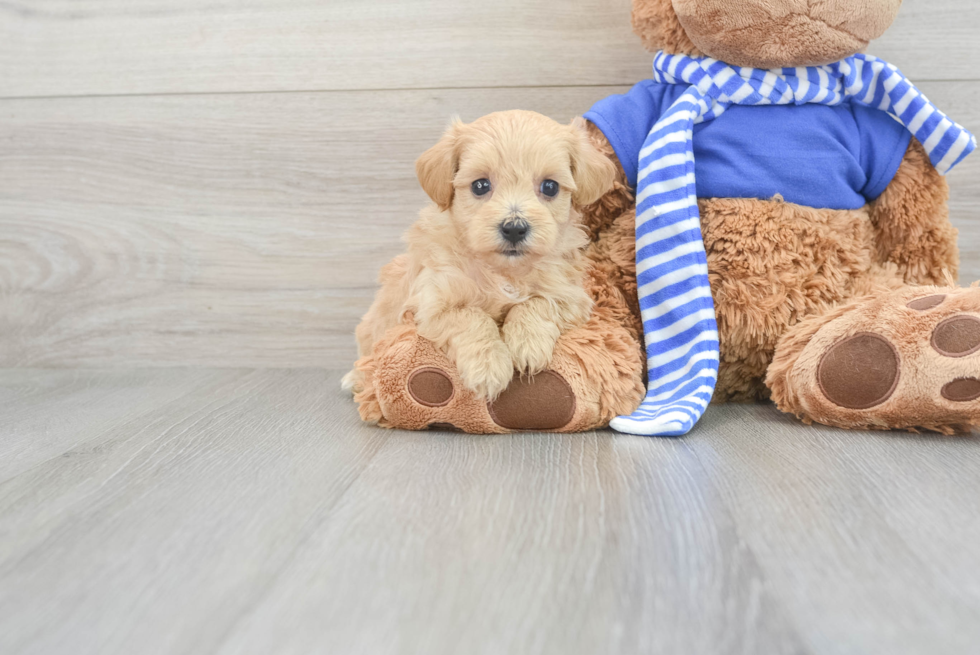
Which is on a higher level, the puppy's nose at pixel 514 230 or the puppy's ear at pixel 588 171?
the puppy's ear at pixel 588 171

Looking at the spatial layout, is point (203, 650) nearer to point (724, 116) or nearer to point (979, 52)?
point (724, 116)

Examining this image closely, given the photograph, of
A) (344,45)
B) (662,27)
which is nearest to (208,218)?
(344,45)

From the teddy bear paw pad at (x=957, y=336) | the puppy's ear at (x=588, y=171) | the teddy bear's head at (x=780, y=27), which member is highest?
the teddy bear's head at (x=780, y=27)

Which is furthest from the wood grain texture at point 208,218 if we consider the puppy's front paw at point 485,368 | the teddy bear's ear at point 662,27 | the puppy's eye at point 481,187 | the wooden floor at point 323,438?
the puppy's front paw at point 485,368

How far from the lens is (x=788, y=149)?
1.15 m

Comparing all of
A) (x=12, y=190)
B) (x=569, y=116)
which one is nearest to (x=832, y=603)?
(x=569, y=116)

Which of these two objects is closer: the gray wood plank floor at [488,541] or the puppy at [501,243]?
the gray wood plank floor at [488,541]

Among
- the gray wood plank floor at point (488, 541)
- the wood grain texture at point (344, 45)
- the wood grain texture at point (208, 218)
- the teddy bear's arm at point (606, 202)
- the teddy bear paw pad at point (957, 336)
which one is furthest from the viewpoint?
the wood grain texture at point (208, 218)

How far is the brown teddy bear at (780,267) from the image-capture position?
3.35ft

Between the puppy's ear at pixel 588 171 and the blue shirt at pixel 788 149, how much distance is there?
11cm

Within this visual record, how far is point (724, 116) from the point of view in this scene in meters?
1.17

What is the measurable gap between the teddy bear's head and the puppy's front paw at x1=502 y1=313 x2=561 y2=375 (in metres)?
0.51

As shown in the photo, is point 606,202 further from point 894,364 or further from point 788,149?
point 894,364

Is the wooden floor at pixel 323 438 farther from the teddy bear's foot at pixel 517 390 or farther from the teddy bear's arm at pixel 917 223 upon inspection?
the teddy bear's arm at pixel 917 223
